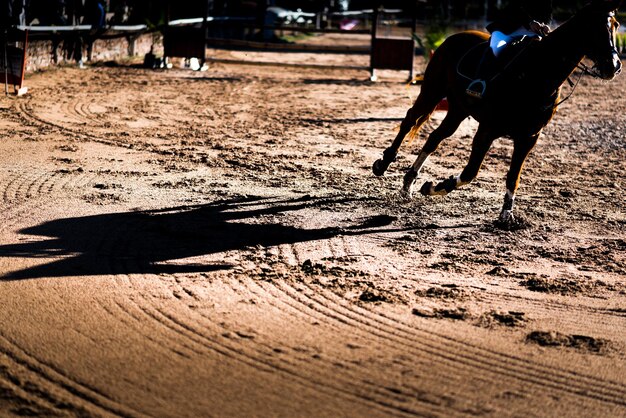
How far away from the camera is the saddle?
829 cm

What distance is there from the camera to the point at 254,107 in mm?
15328

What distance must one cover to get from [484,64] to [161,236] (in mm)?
3775

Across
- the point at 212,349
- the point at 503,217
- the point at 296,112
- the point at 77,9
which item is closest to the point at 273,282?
the point at 212,349

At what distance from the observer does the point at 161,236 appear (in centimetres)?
755

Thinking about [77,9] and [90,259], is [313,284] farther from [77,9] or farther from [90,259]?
[77,9]

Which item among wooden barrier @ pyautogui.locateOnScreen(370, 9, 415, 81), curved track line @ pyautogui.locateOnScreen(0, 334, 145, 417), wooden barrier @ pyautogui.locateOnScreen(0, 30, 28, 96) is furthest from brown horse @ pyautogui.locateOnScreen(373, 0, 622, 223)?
wooden barrier @ pyautogui.locateOnScreen(370, 9, 415, 81)

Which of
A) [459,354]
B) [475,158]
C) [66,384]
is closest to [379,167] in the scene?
[475,158]

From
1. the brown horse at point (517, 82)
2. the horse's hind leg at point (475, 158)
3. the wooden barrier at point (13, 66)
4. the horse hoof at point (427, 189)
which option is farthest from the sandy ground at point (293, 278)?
the wooden barrier at point (13, 66)

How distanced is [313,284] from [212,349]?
4.84ft

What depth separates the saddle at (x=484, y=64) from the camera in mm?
8289

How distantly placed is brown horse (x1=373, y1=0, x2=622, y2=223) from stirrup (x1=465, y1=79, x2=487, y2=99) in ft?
0.19

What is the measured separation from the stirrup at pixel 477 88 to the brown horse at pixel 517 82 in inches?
2.2

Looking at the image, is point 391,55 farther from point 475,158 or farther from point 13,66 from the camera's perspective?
point 475,158

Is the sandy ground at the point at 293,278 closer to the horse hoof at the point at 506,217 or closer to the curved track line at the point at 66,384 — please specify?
the curved track line at the point at 66,384
